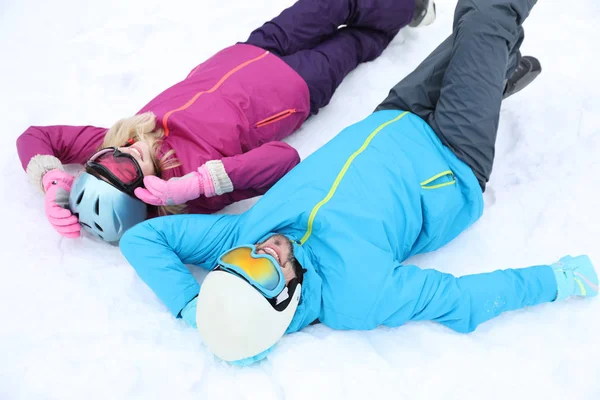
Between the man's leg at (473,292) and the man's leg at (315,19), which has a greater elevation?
the man's leg at (315,19)

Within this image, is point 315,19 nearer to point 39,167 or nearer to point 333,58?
point 333,58

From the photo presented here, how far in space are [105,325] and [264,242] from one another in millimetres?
641

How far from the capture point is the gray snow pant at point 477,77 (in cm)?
202

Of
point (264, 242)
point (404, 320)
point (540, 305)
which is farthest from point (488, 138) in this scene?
point (264, 242)

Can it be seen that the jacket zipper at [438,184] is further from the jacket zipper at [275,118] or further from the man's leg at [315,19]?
the man's leg at [315,19]

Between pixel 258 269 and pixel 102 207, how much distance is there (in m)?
0.74

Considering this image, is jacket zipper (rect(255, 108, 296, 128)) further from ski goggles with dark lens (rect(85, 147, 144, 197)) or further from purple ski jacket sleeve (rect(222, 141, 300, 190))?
ski goggles with dark lens (rect(85, 147, 144, 197))

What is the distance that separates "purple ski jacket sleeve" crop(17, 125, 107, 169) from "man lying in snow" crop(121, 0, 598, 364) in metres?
0.63

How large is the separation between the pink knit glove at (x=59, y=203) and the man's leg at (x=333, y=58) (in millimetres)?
1149

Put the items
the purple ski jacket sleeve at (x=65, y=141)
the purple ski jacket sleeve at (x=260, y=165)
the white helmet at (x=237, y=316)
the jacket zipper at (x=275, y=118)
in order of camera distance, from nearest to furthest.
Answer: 1. the white helmet at (x=237, y=316)
2. the purple ski jacket sleeve at (x=260, y=165)
3. the purple ski jacket sleeve at (x=65, y=141)
4. the jacket zipper at (x=275, y=118)

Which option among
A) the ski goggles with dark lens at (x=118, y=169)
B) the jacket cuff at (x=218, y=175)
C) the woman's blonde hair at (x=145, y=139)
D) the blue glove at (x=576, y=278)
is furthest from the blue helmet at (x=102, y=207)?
the blue glove at (x=576, y=278)

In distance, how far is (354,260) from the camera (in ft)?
5.74

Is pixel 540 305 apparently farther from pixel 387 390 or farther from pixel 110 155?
pixel 110 155

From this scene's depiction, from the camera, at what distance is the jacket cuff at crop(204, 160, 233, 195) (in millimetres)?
1999
